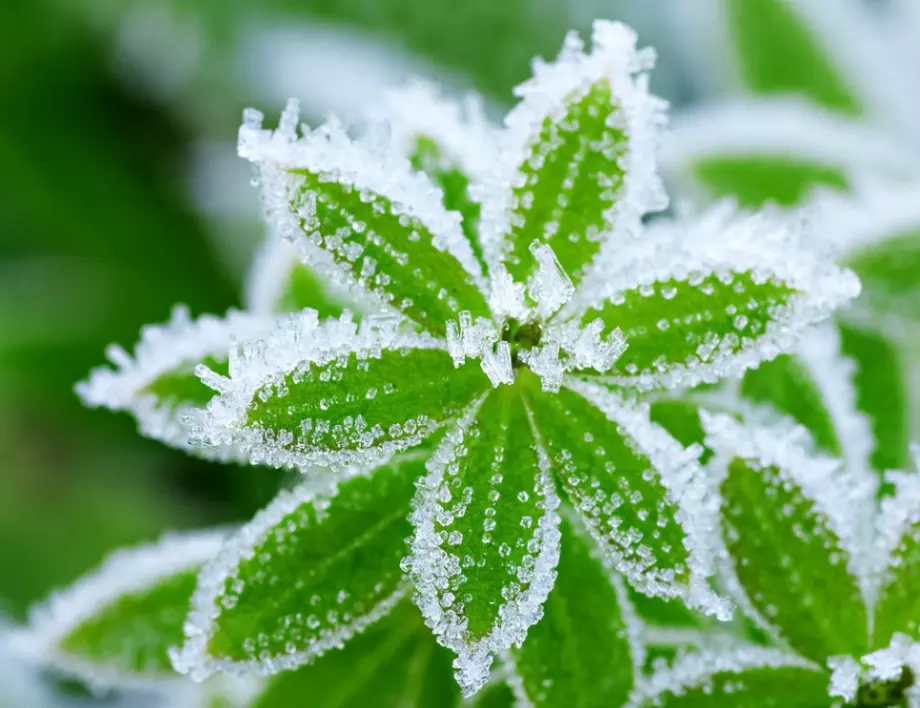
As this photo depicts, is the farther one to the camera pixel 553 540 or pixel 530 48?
pixel 530 48

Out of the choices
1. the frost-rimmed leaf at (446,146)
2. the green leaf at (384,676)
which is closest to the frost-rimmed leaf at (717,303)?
the frost-rimmed leaf at (446,146)

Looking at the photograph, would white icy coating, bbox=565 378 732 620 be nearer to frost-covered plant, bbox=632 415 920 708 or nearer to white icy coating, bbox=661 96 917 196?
frost-covered plant, bbox=632 415 920 708

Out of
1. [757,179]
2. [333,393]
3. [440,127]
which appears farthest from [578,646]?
[757,179]

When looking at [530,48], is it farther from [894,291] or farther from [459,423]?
[459,423]

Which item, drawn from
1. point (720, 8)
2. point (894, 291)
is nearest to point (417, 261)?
point (894, 291)

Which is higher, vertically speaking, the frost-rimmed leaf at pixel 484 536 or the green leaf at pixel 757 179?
the green leaf at pixel 757 179

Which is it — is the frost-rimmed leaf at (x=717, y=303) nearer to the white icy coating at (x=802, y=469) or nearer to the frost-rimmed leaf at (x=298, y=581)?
the white icy coating at (x=802, y=469)
